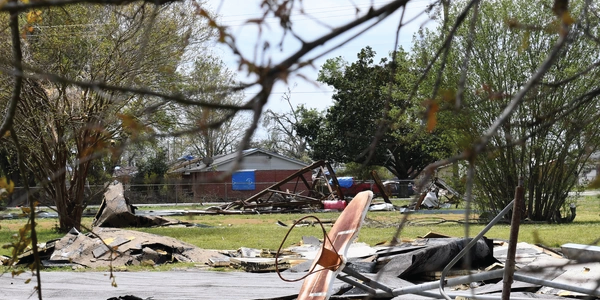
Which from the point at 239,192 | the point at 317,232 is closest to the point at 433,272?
the point at 317,232

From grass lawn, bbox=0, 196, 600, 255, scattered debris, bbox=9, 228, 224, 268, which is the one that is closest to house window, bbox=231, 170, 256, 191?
grass lawn, bbox=0, 196, 600, 255

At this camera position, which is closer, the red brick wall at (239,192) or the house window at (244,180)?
the red brick wall at (239,192)

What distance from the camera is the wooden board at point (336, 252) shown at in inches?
210

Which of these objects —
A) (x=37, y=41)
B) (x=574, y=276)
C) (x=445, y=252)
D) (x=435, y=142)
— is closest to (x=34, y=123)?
(x=37, y=41)

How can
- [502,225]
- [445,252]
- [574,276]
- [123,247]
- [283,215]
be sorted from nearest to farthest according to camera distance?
[574,276] → [445,252] → [123,247] → [502,225] → [283,215]

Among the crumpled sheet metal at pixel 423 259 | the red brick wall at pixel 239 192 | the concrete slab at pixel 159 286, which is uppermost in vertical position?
the red brick wall at pixel 239 192

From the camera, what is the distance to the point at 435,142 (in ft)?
73.4

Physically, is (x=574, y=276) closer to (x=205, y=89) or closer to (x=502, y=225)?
(x=205, y=89)

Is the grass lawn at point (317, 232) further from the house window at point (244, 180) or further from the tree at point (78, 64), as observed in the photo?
the house window at point (244, 180)

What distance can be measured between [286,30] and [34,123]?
1963 cm

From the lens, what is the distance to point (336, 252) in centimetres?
536

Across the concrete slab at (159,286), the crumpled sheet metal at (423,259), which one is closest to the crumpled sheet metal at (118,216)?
the concrete slab at (159,286)

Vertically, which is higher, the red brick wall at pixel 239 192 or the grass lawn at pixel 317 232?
the red brick wall at pixel 239 192

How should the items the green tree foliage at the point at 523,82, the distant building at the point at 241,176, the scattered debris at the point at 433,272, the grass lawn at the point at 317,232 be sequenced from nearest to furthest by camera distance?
the scattered debris at the point at 433,272, the grass lawn at the point at 317,232, the green tree foliage at the point at 523,82, the distant building at the point at 241,176
